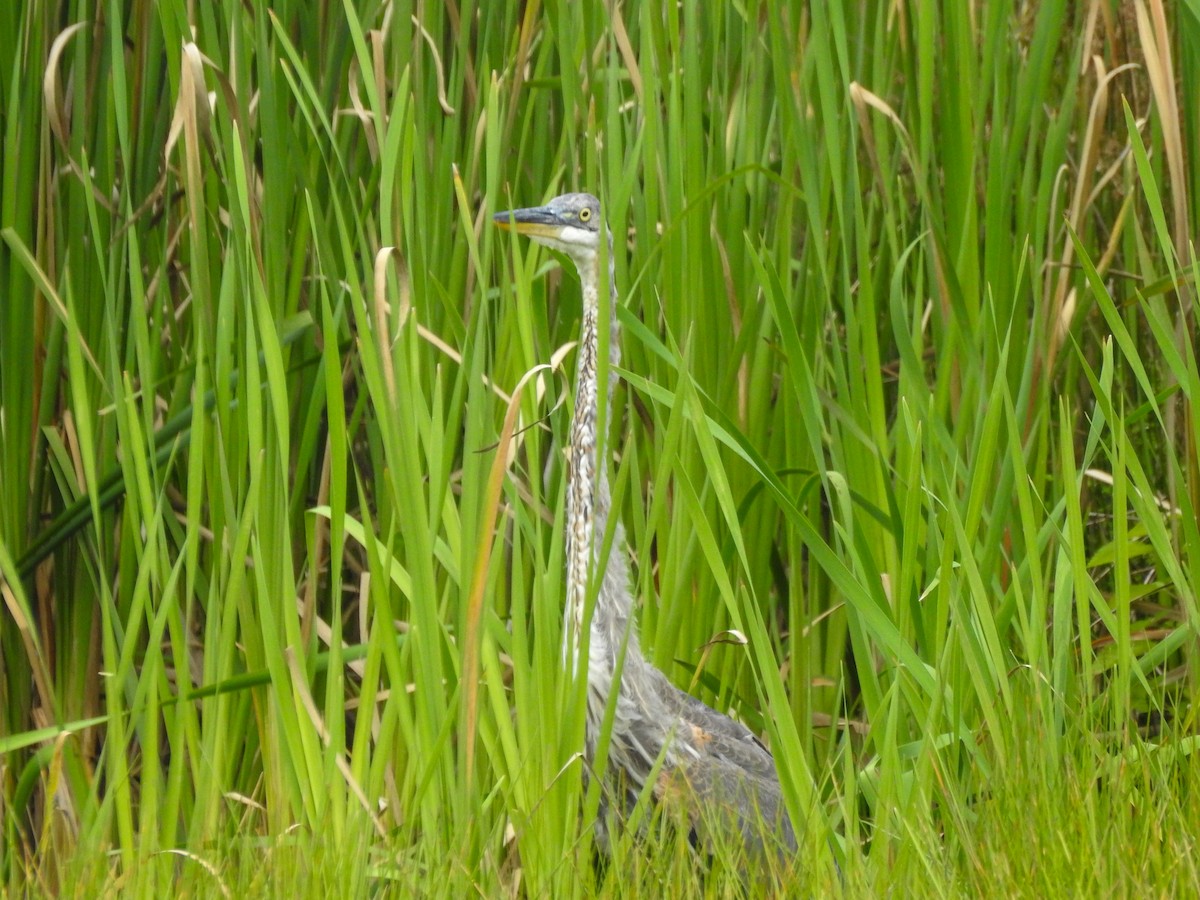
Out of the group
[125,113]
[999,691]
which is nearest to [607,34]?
[125,113]

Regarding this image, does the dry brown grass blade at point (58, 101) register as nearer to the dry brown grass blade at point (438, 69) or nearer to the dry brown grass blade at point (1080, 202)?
the dry brown grass blade at point (438, 69)

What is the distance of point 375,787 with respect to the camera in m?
1.85

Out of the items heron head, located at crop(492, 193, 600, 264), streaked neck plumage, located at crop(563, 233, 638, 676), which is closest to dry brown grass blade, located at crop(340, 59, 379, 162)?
heron head, located at crop(492, 193, 600, 264)

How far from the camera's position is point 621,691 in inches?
83.5

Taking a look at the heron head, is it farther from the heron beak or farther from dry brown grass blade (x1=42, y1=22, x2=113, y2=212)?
dry brown grass blade (x1=42, y1=22, x2=113, y2=212)

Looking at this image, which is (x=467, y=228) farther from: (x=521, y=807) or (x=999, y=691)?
(x=999, y=691)

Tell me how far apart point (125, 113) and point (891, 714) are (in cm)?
131

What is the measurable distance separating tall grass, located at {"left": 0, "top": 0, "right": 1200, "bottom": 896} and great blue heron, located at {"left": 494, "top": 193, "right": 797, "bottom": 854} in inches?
2.6

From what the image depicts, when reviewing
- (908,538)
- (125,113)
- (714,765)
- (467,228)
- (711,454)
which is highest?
(125,113)

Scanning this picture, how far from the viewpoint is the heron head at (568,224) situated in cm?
221

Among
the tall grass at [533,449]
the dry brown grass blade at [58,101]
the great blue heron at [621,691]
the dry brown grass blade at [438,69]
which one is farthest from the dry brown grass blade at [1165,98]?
the dry brown grass blade at [58,101]

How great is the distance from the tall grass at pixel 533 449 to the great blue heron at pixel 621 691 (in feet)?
0.22

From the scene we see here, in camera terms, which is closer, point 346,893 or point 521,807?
point 346,893

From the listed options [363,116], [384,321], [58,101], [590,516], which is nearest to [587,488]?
[590,516]
